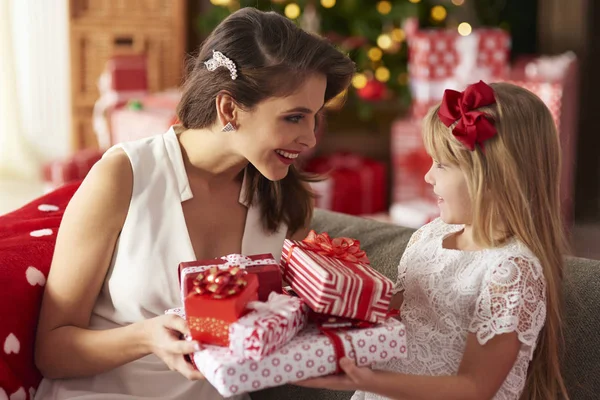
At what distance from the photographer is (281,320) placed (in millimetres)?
1350

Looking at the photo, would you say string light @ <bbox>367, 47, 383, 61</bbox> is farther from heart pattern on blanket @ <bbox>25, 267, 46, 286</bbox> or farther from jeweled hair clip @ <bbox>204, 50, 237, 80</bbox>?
heart pattern on blanket @ <bbox>25, 267, 46, 286</bbox>

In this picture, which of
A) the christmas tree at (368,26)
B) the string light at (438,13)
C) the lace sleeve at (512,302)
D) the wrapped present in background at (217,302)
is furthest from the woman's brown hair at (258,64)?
the string light at (438,13)

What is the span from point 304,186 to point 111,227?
21.9 inches

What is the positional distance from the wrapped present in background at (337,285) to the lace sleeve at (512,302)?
0.19 m

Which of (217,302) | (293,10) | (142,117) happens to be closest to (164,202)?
(217,302)

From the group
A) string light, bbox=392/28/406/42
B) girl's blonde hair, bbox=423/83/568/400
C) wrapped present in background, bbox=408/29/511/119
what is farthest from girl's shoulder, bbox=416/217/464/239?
string light, bbox=392/28/406/42

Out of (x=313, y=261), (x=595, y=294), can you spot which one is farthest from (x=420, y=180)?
(x=313, y=261)

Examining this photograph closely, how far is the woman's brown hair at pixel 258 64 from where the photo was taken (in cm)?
173

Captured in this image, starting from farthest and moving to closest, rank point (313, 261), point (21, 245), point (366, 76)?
point (366, 76) → point (21, 245) → point (313, 261)

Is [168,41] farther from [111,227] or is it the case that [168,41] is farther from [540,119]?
[540,119]

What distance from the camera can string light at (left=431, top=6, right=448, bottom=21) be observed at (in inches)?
211

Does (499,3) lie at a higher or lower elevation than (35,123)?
higher

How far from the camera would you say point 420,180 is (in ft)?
16.0

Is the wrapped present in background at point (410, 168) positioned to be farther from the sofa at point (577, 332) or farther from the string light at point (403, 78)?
the sofa at point (577, 332)
